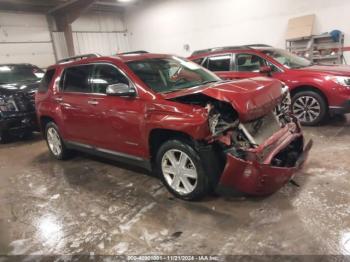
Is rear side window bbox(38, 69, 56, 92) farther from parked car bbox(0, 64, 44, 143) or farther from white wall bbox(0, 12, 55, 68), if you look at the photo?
white wall bbox(0, 12, 55, 68)

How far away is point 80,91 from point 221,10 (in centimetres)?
963

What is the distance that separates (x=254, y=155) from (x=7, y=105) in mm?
5495

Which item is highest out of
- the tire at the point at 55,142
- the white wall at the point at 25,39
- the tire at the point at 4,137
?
the white wall at the point at 25,39

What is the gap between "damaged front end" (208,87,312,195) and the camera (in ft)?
8.57

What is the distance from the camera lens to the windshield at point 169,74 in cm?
337

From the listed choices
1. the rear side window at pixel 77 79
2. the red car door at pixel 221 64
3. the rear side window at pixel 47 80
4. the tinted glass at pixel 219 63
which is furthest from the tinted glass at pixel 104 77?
the tinted glass at pixel 219 63

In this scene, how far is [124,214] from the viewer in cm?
304

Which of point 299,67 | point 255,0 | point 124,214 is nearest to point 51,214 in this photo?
point 124,214

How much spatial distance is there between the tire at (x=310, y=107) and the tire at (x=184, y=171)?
326 centimetres

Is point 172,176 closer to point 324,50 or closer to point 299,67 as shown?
point 299,67

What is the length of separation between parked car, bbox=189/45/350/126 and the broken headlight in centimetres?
395

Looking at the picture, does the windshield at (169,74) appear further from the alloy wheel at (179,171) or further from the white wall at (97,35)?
the white wall at (97,35)

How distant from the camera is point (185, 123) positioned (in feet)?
9.06

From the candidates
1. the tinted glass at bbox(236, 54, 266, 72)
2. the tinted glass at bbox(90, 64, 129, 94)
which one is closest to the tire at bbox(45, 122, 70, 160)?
the tinted glass at bbox(90, 64, 129, 94)
